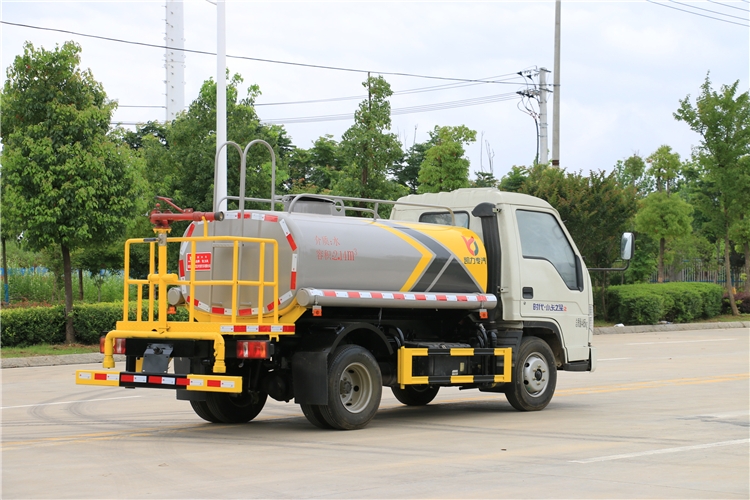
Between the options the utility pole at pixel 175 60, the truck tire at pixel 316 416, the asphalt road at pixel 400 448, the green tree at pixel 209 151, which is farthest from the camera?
the utility pole at pixel 175 60

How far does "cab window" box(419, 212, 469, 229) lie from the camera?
41.8ft

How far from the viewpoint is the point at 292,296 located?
9961 millimetres

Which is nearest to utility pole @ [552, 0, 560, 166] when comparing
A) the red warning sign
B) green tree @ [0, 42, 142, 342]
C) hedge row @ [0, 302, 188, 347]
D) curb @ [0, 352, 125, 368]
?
green tree @ [0, 42, 142, 342]

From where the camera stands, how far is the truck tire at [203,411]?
442 inches

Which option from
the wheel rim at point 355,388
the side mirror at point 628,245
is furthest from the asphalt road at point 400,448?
the side mirror at point 628,245

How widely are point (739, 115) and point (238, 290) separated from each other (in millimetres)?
30634

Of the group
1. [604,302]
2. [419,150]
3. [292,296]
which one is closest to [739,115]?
[604,302]

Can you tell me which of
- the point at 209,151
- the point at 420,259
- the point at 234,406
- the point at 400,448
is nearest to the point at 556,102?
the point at 209,151

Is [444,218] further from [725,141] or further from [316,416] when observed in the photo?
[725,141]

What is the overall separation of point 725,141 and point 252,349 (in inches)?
1216

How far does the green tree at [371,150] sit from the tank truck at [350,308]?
14533 millimetres

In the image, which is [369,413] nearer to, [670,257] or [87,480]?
[87,480]

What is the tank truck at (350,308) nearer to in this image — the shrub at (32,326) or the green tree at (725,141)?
the shrub at (32,326)

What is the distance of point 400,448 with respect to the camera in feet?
30.3
